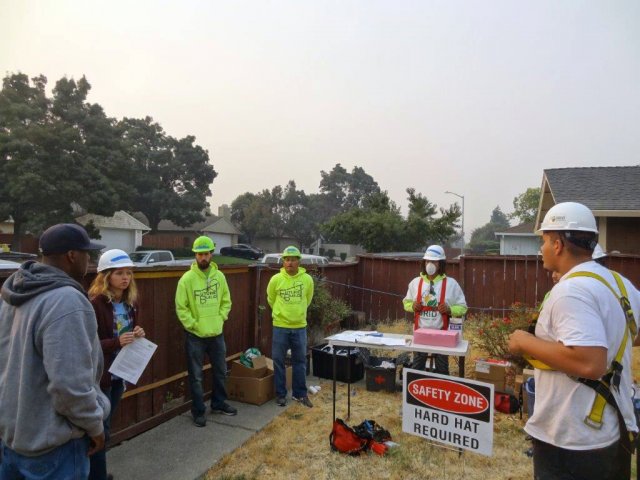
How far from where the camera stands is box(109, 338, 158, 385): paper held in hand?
12.0ft

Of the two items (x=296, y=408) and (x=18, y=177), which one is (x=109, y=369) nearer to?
(x=296, y=408)

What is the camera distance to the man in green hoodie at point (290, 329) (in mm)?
5957

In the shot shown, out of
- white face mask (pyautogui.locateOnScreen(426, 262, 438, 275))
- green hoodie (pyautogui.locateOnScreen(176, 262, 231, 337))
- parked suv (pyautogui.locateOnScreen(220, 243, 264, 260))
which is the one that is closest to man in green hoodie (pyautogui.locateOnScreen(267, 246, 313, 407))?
green hoodie (pyautogui.locateOnScreen(176, 262, 231, 337))

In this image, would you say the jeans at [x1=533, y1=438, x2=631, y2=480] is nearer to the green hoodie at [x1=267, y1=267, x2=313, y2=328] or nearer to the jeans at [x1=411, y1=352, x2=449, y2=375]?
the jeans at [x1=411, y1=352, x2=449, y2=375]

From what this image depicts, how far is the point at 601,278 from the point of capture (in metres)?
2.11

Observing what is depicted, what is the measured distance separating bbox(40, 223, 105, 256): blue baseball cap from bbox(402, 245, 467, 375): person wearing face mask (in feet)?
13.9

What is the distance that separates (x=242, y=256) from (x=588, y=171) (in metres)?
32.6

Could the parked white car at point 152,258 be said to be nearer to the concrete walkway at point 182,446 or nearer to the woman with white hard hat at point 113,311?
the concrete walkway at point 182,446

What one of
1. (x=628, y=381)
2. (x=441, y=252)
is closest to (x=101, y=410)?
(x=628, y=381)

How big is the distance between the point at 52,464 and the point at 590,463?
2.41m

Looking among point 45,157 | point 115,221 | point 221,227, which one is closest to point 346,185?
point 221,227

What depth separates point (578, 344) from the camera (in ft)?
6.50

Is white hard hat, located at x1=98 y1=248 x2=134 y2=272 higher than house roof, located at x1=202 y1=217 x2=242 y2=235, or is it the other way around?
house roof, located at x1=202 y1=217 x2=242 y2=235

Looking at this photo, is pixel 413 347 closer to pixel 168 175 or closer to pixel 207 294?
pixel 207 294
